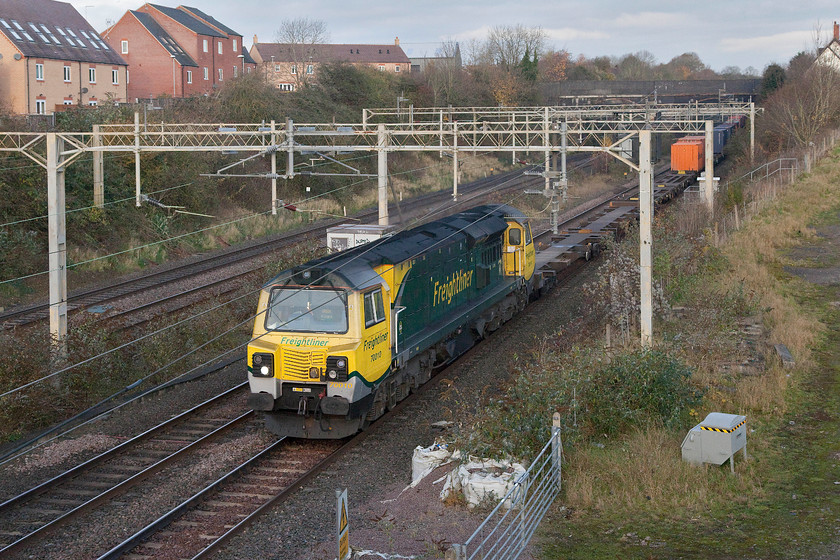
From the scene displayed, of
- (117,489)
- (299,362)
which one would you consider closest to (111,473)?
(117,489)

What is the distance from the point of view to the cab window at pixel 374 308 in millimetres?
14625

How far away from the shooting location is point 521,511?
989 cm

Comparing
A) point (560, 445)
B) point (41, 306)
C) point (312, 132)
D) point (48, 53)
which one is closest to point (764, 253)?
point (312, 132)

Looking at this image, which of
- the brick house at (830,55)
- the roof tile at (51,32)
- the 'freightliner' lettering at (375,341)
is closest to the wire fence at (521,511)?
the 'freightliner' lettering at (375,341)

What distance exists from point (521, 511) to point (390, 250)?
7519 mm

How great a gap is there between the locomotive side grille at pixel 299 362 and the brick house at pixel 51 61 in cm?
3450

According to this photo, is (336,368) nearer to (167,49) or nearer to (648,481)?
(648,481)

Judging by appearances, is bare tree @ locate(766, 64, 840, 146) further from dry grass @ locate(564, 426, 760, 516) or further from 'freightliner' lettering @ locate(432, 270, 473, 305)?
dry grass @ locate(564, 426, 760, 516)

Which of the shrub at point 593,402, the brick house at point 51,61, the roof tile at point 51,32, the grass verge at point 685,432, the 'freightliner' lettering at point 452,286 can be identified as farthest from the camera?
the roof tile at point 51,32

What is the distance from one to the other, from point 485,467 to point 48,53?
151ft

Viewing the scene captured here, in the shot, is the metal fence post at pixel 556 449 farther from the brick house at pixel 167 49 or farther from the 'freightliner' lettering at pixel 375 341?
the brick house at pixel 167 49

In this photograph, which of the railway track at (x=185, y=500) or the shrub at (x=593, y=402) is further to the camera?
the shrub at (x=593, y=402)

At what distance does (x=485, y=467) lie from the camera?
38.8 ft

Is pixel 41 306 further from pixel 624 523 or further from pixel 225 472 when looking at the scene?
pixel 624 523
